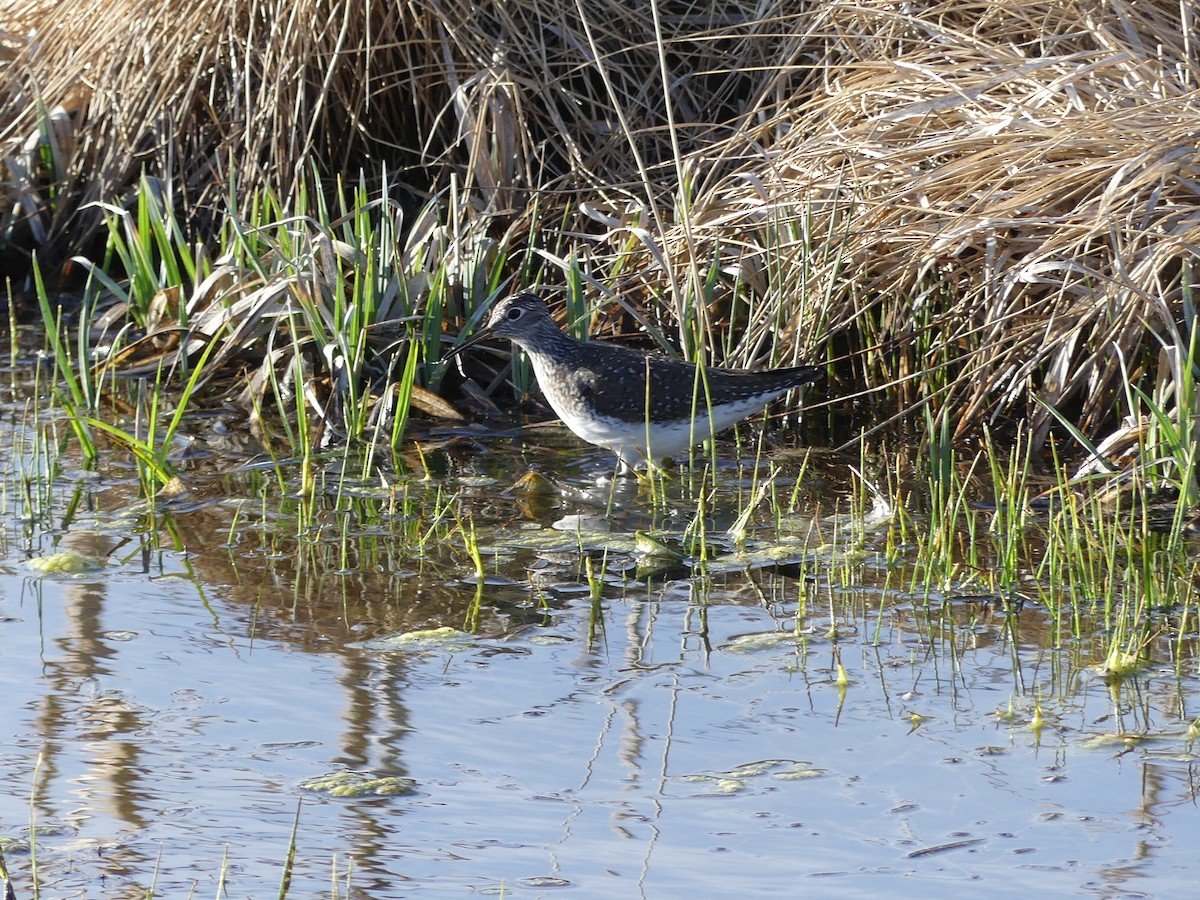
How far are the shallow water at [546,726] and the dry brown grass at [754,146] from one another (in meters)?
1.36

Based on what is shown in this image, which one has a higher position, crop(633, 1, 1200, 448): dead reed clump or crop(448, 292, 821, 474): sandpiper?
crop(633, 1, 1200, 448): dead reed clump

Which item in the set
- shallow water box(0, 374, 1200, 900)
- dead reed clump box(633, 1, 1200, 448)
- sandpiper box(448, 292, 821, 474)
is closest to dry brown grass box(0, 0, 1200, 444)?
dead reed clump box(633, 1, 1200, 448)

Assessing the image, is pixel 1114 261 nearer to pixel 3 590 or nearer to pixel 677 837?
pixel 677 837

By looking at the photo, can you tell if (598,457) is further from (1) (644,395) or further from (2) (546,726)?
(2) (546,726)

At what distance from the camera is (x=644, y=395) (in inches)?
237

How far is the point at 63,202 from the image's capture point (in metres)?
8.63

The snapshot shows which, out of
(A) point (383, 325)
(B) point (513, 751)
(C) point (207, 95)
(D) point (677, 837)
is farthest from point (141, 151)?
(D) point (677, 837)

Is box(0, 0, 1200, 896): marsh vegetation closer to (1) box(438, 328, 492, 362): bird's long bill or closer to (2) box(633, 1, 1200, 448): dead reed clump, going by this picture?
(2) box(633, 1, 1200, 448): dead reed clump

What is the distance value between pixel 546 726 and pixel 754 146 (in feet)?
12.6

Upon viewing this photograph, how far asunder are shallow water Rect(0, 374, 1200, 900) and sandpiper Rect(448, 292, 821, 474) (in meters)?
0.61

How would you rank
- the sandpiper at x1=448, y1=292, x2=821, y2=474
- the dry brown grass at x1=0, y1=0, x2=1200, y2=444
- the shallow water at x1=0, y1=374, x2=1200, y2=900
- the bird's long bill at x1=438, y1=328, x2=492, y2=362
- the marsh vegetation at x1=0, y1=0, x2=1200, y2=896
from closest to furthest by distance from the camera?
the shallow water at x1=0, y1=374, x2=1200, y2=900
the marsh vegetation at x1=0, y1=0, x2=1200, y2=896
the sandpiper at x1=448, y1=292, x2=821, y2=474
the dry brown grass at x1=0, y1=0, x2=1200, y2=444
the bird's long bill at x1=438, y1=328, x2=492, y2=362

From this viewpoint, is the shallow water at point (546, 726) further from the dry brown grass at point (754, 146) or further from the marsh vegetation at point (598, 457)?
the dry brown grass at point (754, 146)

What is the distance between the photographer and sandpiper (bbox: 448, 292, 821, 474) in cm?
593

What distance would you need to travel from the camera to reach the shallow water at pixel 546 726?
10.8 feet
